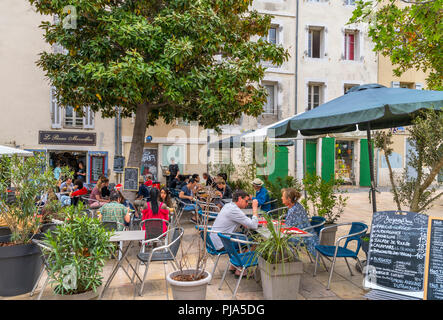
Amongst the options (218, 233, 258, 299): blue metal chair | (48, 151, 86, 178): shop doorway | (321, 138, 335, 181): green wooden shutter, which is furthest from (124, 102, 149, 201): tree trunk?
(321, 138, 335, 181): green wooden shutter

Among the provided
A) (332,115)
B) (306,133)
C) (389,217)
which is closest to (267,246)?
(389,217)

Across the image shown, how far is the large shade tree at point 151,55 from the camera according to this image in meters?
6.29

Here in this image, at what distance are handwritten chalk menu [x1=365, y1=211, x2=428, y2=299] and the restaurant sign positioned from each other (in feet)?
40.4

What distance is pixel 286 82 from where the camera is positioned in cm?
1566

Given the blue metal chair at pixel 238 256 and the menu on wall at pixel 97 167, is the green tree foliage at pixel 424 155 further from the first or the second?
the menu on wall at pixel 97 167

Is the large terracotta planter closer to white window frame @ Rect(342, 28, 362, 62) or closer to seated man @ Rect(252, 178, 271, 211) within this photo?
seated man @ Rect(252, 178, 271, 211)

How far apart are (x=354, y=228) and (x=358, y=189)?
1267 centimetres

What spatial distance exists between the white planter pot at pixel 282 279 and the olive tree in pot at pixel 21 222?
2.77 meters

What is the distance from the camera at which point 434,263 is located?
313cm

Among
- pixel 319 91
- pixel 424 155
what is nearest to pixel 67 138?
pixel 319 91

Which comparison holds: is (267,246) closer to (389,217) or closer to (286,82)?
(389,217)

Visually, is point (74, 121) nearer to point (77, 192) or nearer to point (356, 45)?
point (77, 192)

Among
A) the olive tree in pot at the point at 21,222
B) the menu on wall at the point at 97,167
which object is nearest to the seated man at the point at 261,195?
the olive tree in pot at the point at 21,222

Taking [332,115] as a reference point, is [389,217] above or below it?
below
